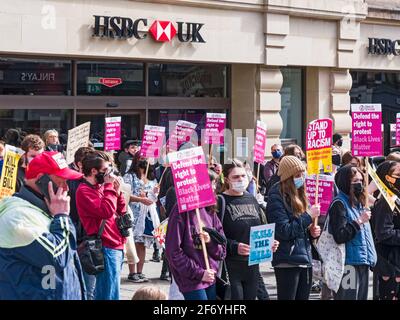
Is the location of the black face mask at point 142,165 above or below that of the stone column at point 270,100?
below

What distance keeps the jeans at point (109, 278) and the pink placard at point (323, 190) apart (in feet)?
7.37

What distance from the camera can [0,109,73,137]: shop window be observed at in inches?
594

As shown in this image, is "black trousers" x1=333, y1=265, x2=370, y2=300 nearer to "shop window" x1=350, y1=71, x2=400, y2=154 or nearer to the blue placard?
the blue placard

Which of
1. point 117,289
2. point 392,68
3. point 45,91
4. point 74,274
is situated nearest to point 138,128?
point 45,91

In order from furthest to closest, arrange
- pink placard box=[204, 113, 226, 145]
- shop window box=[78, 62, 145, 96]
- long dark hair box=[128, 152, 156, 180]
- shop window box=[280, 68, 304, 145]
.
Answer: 1. shop window box=[280, 68, 304, 145]
2. shop window box=[78, 62, 145, 96]
3. pink placard box=[204, 113, 226, 145]
4. long dark hair box=[128, 152, 156, 180]

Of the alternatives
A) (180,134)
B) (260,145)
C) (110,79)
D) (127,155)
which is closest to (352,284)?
(260,145)

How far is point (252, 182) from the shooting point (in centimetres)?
1141

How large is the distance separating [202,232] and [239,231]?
0.60 m

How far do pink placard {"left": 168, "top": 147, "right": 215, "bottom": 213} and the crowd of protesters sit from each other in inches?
5.2

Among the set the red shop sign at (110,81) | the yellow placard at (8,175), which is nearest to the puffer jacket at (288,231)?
the yellow placard at (8,175)

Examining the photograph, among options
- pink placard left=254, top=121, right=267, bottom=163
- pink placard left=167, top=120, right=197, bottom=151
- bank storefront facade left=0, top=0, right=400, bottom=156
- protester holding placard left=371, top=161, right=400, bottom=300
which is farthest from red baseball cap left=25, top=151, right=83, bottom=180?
bank storefront facade left=0, top=0, right=400, bottom=156

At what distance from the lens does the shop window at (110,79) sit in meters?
16.0

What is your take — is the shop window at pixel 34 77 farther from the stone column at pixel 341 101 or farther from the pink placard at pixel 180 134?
the stone column at pixel 341 101
